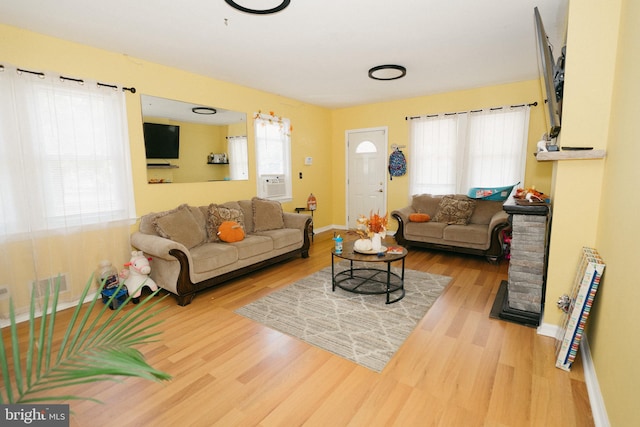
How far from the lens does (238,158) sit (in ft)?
15.5

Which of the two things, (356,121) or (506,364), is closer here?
(506,364)

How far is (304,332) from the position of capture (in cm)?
263

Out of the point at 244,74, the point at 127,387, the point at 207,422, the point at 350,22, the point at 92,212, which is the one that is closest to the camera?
the point at 207,422

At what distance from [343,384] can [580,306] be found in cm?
158

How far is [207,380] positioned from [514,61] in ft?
14.8

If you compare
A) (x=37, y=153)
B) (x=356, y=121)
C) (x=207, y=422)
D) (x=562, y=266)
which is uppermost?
(x=356, y=121)

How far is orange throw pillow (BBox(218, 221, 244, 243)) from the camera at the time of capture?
148 inches

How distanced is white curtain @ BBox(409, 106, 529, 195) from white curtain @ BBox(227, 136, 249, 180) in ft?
9.39

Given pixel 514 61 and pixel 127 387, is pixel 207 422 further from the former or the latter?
pixel 514 61

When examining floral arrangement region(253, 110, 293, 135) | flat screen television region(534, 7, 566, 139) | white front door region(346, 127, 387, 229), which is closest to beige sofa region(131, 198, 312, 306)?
floral arrangement region(253, 110, 293, 135)

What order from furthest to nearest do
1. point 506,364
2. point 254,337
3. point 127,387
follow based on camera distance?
point 254,337, point 506,364, point 127,387

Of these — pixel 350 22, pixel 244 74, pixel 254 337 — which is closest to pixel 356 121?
pixel 244 74

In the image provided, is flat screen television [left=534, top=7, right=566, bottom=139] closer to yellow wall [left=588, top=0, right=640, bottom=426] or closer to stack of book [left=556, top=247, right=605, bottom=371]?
yellow wall [left=588, top=0, right=640, bottom=426]

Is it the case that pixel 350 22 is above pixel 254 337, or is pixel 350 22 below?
above
